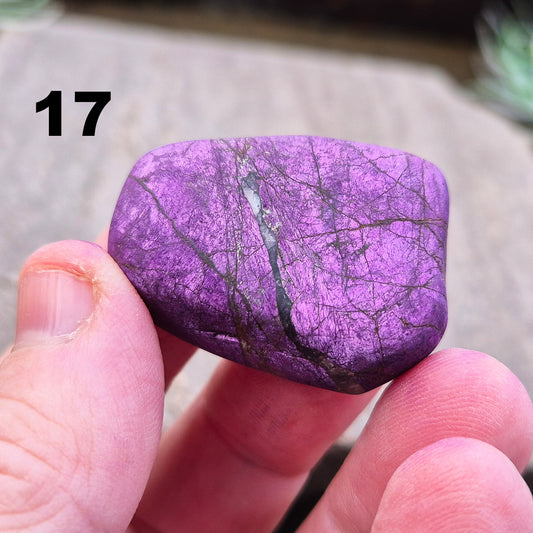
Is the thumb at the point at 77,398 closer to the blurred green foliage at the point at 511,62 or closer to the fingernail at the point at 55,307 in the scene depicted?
the fingernail at the point at 55,307

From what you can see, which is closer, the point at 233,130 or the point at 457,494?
the point at 457,494

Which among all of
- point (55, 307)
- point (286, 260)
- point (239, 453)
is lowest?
point (239, 453)

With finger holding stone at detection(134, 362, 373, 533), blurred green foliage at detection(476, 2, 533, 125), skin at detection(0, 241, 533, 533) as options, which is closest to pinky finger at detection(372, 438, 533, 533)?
skin at detection(0, 241, 533, 533)

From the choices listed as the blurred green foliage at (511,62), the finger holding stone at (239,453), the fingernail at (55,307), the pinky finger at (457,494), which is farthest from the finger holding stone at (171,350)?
the blurred green foliage at (511,62)

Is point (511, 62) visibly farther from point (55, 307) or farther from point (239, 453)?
point (55, 307)

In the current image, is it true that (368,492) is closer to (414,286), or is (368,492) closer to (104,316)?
(414,286)

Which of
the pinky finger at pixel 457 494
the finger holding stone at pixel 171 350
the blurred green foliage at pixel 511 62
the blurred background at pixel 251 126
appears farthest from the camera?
the blurred green foliage at pixel 511 62

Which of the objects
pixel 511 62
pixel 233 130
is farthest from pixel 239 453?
pixel 511 62

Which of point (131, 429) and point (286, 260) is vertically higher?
point (286, 260)
